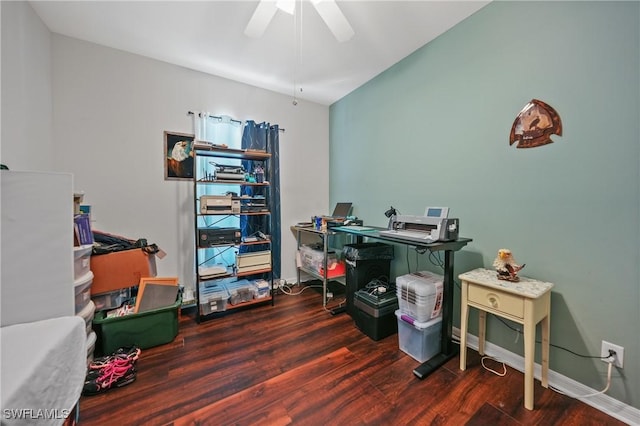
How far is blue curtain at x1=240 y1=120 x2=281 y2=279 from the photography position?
275cm

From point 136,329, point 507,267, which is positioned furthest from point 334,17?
point 136,329

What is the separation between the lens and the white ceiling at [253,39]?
173cm

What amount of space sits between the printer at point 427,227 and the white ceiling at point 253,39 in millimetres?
1513

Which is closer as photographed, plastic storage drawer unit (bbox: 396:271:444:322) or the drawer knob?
the drawer knob

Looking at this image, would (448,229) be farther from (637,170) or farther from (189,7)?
(189,7)

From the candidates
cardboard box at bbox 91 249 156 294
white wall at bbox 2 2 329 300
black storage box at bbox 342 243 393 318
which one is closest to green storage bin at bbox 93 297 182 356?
cardboard box at bbox 91 249 156 294

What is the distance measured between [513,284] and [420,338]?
0.69 metres

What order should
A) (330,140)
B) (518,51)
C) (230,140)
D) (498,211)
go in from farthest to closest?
1. (330,140)
2. (230,140)
3. (498,211)
4. (518,51)

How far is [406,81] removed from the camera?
2.33 metres

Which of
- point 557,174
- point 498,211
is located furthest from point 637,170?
point 498,211

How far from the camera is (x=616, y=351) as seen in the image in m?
1.25

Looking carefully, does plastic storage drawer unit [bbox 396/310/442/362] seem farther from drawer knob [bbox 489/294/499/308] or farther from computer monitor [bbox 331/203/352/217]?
computer monitor [bbox 331/203/352/217]

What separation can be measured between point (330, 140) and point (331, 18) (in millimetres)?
1958

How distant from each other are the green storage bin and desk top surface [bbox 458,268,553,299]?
7.37 feet
